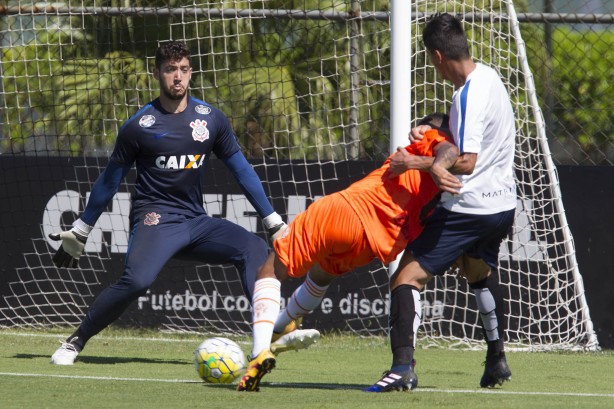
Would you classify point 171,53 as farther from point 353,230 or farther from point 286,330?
point 353,230

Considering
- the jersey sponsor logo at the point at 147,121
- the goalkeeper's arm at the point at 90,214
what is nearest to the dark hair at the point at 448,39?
the jersey sponsor logo at the point at 147,121

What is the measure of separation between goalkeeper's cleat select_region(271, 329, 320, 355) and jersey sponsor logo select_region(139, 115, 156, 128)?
190cm

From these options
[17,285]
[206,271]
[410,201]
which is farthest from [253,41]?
[410,201]

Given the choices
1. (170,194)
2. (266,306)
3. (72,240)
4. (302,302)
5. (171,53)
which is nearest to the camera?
(266,306)

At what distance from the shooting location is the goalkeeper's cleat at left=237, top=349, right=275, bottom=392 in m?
5.72

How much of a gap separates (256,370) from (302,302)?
0.91 metres

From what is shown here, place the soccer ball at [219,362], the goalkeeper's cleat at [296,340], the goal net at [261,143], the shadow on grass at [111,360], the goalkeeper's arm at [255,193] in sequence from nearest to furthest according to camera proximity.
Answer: the soccer ball at [219,362] → the goalkeeper's cleat at [296,340] → the goalkeeper's arm at [255,193] → the shadow on grass at [111,360] → the goal net at [261,143]

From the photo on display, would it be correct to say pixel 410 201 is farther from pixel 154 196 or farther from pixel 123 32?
pixel 123 32

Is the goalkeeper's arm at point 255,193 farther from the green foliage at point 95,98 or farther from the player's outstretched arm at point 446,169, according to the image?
the green foliage at point 95,98

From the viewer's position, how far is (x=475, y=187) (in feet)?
19.2

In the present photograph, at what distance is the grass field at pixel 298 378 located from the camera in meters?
5.48

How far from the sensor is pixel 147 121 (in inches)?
301

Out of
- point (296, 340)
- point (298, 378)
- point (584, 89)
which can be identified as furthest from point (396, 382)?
point (584, 89)

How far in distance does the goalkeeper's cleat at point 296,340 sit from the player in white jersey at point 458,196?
2.15 ft
